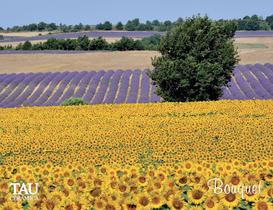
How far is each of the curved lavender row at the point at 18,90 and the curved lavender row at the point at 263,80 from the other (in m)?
20.4

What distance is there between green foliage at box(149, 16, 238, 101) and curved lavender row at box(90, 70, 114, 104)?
833 centimetres

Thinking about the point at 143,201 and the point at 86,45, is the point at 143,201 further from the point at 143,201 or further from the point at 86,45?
the point at 86,45

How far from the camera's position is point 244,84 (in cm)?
4831

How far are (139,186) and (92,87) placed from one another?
42772 mm

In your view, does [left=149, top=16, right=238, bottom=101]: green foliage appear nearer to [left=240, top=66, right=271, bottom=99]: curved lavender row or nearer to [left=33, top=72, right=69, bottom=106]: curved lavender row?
[left=240, top=66, right=271, bottom=99]: curved lavender row

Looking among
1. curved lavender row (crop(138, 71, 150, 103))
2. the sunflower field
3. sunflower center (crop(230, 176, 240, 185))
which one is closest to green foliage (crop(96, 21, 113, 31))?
curved lavender row (crop(138, 71, 150, 103))

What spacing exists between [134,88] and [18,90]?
1046cm

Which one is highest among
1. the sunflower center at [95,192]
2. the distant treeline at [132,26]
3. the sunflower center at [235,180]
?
the sunflower center at [235,180]

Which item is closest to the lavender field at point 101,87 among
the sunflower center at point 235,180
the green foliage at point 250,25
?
the sunflower center at point 235,180

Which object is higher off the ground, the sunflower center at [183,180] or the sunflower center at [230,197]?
the sunflower center at [230,197]

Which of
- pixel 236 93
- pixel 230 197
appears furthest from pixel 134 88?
pixel 230 197

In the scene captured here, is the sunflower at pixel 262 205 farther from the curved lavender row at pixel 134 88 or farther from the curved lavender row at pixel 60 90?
the curved lavender row at pixel 60 90

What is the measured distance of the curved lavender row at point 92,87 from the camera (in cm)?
4658

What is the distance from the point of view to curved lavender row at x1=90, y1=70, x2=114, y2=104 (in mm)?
44959
